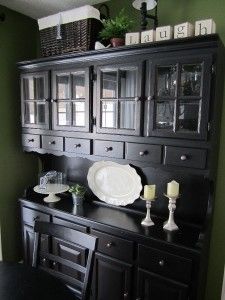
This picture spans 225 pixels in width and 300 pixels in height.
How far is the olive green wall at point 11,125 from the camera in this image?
223cm

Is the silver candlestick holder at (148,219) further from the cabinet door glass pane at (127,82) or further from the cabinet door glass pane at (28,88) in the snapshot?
the cabinet door glass pane at (28,88)

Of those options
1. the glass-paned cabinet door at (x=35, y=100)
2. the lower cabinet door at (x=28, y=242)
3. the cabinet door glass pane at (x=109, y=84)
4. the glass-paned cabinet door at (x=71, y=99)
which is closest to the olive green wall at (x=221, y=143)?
the cabinet door glass pane at (x=109, y=84)

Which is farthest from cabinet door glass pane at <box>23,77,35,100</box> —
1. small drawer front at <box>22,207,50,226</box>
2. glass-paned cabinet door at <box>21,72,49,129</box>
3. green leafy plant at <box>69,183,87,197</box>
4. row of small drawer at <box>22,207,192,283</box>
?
row of small drawer at <box>22,207,192,283</box>

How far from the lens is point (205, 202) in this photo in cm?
175

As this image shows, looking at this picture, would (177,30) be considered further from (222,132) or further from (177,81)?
(222,132)

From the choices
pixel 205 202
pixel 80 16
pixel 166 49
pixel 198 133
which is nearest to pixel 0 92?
pixel 80 16

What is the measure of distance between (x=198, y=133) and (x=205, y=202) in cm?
57

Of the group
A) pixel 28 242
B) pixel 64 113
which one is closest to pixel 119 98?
pixel 64 113

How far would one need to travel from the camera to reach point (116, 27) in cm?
175

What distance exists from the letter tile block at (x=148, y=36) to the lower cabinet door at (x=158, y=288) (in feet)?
4.90

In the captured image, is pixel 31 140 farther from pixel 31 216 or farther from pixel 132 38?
pixel 132 38

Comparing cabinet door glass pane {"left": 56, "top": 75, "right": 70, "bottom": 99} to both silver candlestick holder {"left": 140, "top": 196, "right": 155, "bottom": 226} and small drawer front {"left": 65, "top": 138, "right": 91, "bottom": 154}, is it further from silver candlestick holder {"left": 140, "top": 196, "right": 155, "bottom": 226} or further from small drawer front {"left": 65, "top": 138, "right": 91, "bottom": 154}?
silver candlestick holder {"left": 140, "top": 196, "right": 155, "bottom": 226}

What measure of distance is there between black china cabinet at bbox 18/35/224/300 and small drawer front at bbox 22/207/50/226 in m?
0.01

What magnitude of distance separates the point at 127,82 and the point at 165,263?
1181mm
